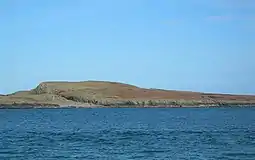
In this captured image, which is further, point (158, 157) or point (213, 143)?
point (213, 143)

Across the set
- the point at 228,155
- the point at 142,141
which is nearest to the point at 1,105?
the point at 142,141

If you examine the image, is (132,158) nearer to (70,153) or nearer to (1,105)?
(70,153)

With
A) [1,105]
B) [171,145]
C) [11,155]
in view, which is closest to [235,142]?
[171,145]

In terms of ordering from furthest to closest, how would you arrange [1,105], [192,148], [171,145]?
[1,105] → [171,145] → [192,148]

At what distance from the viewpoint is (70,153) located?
37344mm

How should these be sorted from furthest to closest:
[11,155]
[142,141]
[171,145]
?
[142,141], [171,145], [11,155]

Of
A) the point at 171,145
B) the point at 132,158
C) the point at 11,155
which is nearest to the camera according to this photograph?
the point at 132,158

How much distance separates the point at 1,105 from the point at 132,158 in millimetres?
160032

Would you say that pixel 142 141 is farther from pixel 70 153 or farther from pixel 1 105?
pixel 1 105

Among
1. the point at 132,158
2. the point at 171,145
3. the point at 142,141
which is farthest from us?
the point at 142,141

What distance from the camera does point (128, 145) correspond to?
42844 mm

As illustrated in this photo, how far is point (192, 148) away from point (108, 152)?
6302 millimetres

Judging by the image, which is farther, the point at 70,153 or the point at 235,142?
the point at 235,142

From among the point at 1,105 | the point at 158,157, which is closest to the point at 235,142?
the point at 158,157
